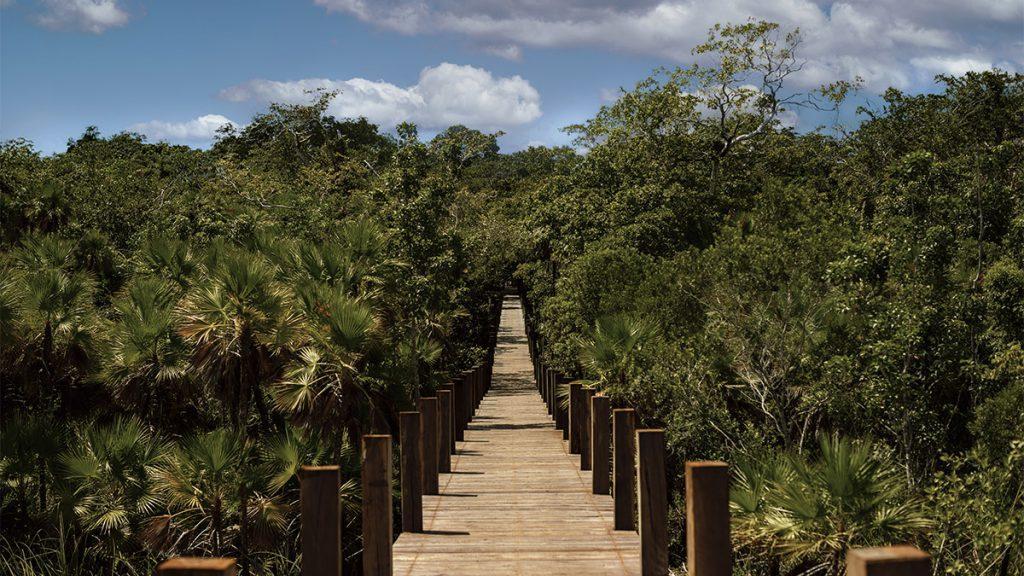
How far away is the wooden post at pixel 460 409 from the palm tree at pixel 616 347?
2.52 metres

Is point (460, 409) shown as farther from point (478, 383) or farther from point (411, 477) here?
point (411, 477)

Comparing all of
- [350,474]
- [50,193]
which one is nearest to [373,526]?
[350,474]

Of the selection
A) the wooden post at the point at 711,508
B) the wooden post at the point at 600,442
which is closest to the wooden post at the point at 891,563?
the wooden post at the point at 711,508

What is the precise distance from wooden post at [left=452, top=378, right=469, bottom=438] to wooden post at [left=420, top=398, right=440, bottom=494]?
197 inches

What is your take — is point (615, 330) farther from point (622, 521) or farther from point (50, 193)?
point (50, 193)

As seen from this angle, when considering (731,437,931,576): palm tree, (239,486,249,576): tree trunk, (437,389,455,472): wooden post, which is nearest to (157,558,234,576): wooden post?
(731,437,931,576): palm tree

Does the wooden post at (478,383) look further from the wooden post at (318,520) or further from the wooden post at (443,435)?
the wooden post at (318,520)

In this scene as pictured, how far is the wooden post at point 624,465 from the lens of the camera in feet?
30.0

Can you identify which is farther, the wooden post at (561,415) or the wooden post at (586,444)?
the wooden post at (561,415)

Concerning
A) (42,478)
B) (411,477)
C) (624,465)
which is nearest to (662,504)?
(624,465)

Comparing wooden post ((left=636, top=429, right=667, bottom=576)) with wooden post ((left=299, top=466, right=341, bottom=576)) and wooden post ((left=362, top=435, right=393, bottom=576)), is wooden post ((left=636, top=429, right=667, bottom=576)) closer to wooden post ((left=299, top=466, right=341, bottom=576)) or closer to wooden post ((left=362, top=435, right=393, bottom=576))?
wooden post ((left=362, top=435, right=393, bottom=576))

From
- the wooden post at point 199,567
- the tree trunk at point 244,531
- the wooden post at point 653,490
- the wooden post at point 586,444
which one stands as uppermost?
the wooden post at point 199,567

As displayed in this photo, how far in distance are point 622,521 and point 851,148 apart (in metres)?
23.7

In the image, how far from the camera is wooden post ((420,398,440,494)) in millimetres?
11273
